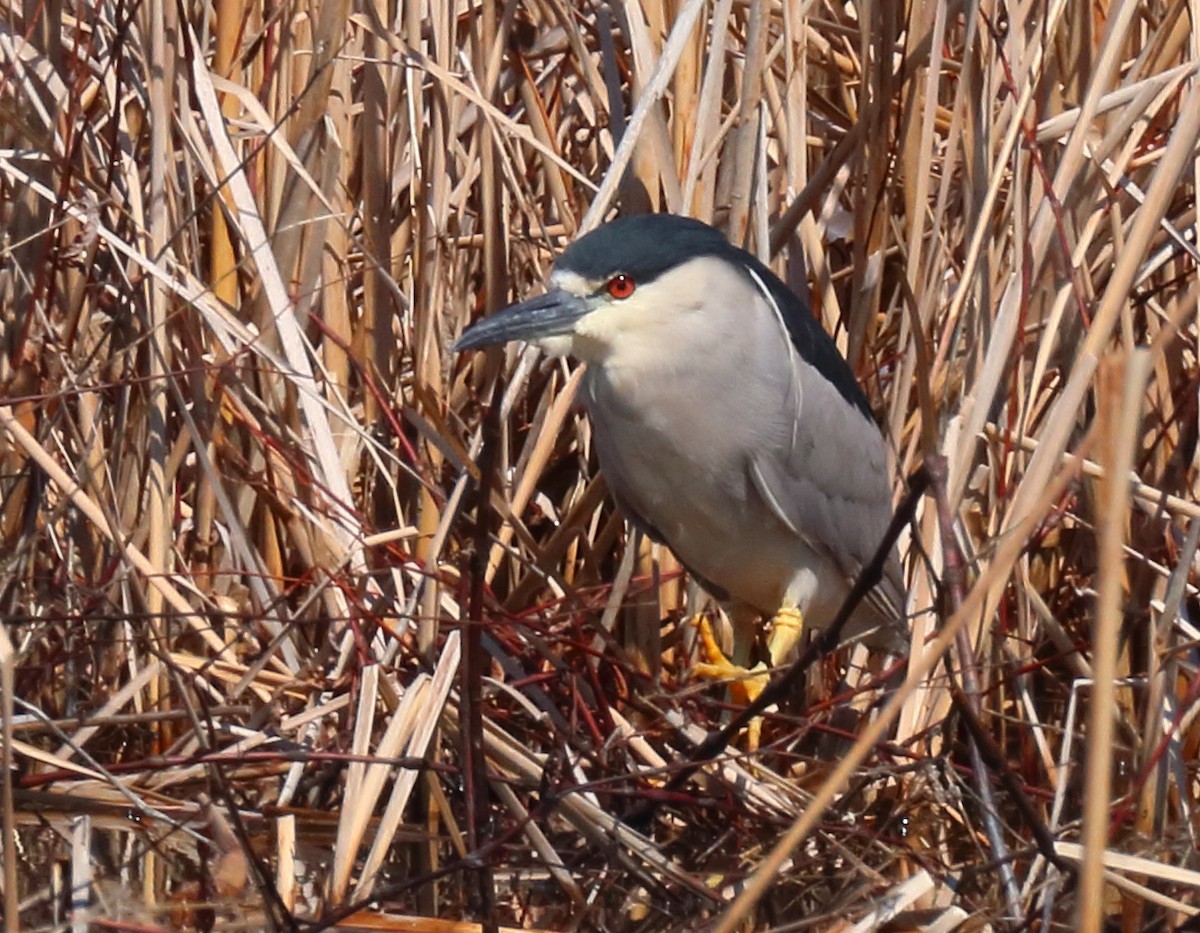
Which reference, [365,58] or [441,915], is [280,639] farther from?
[365,58]

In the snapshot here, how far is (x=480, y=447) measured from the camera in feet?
7.54

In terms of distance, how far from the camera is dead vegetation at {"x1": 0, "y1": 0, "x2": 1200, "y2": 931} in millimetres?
2316

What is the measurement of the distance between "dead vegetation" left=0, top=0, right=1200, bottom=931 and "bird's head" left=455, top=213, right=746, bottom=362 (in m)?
0.15

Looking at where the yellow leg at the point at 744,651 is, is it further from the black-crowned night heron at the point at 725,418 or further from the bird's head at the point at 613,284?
the bird's head at the point at 613,284

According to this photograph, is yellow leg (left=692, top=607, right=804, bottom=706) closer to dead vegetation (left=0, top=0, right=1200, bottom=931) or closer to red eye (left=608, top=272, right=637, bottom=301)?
dead vegetation (left=0, top=0, right=1200, bottom=931)

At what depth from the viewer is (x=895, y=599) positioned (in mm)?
2732

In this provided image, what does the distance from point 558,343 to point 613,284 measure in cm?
12

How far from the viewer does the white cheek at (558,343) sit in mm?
2373

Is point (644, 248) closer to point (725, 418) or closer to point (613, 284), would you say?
point (613, 284)

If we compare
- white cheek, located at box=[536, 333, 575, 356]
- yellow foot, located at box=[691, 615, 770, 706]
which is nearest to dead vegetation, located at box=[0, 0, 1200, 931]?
yellow foot, located at box=[691, 615, 770, 706]

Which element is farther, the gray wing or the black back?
the gray wing

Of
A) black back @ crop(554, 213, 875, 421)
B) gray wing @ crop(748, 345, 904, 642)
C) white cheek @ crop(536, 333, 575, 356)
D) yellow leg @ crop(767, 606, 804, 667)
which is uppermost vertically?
black back @ crop(554, 213, 875, 421)

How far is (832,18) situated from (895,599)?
110cm

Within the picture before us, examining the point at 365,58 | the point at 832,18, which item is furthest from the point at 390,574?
the point at 832,18
